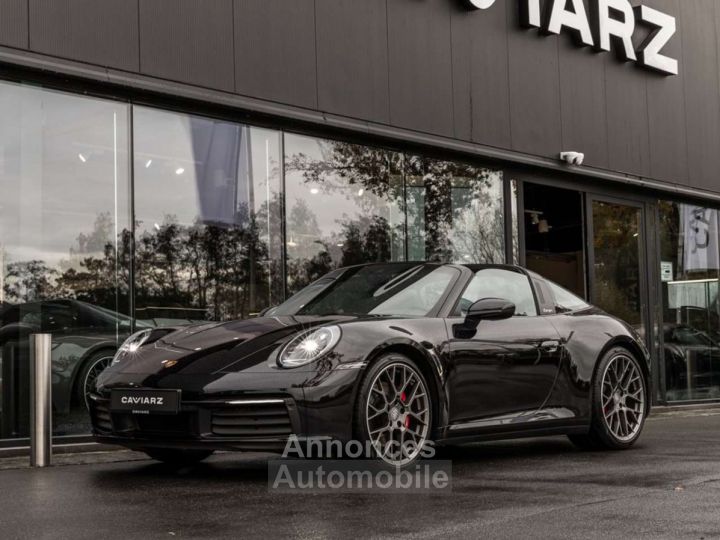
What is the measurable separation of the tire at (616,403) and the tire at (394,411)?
5.91 ft

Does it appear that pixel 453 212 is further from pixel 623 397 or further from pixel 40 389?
pixel 40 389

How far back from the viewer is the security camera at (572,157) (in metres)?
13.7

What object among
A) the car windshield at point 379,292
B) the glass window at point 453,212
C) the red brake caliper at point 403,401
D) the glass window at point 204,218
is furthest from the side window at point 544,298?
the glass window at point 453,212

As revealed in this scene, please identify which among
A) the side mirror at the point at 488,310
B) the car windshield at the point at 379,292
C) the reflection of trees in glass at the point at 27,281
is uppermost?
the reflection of trees in glass at the point at 27,281

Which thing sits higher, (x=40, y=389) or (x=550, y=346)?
(x=550, y=346)

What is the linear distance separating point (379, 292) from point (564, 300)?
1651mm

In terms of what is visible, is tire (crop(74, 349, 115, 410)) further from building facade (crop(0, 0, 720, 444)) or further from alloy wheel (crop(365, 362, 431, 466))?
alloy wheel (crop(365, 362, 431, 466))

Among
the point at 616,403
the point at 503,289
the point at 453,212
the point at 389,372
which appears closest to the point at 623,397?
the point at 616,403

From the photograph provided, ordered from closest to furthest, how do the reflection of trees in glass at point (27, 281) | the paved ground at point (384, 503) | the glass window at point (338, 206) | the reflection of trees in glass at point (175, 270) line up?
the paved ground at point (384, 503)
the reflection of trees in glass at point (27, 281)
the reflection of trees in glass at point (175, 270)
the glass window at point (338, 206)

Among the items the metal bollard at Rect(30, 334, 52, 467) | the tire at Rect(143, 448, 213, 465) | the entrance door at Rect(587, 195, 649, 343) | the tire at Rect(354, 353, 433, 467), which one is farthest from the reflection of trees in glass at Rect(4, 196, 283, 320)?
the entrance door at Rect(587, 195, 649, 343)

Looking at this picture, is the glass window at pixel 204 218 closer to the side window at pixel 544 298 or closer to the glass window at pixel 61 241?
the glass window at pixel 61 241

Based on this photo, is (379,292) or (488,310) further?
(379,292)

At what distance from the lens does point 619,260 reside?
15.2 meters

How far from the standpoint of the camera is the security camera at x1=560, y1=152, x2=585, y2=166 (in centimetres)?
1370
